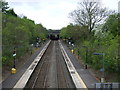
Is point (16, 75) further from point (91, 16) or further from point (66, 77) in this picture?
point (91, 16)

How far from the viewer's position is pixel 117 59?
84.2ft

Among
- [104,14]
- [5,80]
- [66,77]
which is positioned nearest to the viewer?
[5,80]

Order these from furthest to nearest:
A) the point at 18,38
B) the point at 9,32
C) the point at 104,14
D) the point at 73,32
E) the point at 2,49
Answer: the point at 73,32, the point at 104,14, the point at 18,38, the point at 9,32, the point at 2,49

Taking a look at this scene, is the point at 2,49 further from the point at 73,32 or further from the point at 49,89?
the point at 73,32

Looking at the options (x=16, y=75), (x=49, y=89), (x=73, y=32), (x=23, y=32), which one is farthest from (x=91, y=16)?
(x=49, y=89)

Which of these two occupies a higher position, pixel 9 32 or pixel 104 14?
pixel 104 14

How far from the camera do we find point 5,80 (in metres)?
30.7

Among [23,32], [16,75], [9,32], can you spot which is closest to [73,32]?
[23,32]

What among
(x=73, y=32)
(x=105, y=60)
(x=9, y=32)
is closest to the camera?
(x=105, y=60)

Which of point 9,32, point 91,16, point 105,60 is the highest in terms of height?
point 91,16

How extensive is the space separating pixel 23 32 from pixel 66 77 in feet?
43.8

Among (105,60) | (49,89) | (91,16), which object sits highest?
(91,16)

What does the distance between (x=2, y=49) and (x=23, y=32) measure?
12.5 metres

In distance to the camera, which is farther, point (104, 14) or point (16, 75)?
point (104, 14)
